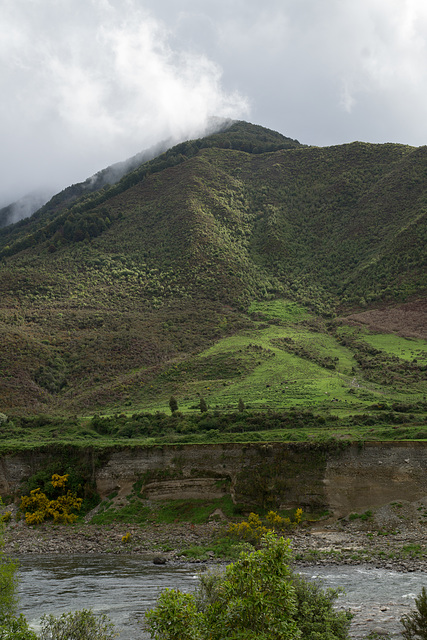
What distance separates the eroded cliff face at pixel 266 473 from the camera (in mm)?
40688

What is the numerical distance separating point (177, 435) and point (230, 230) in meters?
94.5

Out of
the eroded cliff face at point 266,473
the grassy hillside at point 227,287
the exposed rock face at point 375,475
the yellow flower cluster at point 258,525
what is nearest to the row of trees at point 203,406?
the grassy hillside at point 227,287

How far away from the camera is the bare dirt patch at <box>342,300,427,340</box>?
91.8m

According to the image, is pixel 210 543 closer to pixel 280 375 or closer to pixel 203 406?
pixel 203 406

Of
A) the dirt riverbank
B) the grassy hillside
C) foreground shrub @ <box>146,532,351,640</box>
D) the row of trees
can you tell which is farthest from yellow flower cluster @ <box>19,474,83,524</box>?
foreground shrub @ <box>146,532,351,640</box>

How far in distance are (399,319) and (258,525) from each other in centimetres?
6693

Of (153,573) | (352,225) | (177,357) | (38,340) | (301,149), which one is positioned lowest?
(153,573)

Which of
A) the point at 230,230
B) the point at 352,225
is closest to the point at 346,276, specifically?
the point at 352,225

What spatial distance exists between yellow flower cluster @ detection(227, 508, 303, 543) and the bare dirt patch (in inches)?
2289

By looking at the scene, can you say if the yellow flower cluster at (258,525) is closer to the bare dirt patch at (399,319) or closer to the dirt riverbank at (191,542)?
the dirt riverbank at (191,542)

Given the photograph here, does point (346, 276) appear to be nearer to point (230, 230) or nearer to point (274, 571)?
point (230, 230)

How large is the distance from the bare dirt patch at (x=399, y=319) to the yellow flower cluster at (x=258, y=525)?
5815 cm

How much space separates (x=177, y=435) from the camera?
2176 inches

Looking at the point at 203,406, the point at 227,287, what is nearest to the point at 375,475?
the point at 203,406
